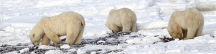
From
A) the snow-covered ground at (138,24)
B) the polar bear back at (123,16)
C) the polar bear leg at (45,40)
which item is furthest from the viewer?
the polar bear back at (123,16)

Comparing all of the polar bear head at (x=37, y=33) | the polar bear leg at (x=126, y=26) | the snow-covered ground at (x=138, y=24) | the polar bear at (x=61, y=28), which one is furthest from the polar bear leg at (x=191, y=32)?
the polar bear head at (x=37, y=33)

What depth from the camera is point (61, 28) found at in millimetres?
10195

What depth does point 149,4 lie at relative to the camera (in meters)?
23.7

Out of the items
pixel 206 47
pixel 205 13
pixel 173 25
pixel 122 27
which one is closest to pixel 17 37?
pixel 122 27

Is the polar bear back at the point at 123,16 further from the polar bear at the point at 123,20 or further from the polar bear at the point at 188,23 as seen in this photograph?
the polar bear at the point at 188,23

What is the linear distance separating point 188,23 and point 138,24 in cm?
633

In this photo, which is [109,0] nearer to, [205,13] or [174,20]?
[205,13]

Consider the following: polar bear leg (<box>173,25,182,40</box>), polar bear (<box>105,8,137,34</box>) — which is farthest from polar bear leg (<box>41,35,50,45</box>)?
polar bear leg (<box>173,25,182,40</box>)

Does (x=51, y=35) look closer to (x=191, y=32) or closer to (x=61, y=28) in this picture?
(x=61, y=28)

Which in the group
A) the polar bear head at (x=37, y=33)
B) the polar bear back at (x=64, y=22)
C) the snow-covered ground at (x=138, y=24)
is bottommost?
the snow-covered ground at (x=138, y=24)

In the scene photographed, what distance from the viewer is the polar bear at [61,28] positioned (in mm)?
9773

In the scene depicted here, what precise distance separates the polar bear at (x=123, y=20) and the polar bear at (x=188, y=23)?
346 cm

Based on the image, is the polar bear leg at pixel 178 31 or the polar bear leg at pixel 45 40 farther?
the polar bear leg at pixel 45 40

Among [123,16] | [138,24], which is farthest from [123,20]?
[138,24]
